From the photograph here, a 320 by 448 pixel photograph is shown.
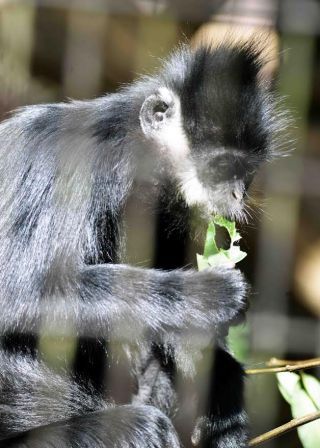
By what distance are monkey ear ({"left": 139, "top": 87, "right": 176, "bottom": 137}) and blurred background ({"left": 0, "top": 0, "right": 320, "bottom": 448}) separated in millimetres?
318

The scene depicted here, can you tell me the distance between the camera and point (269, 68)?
1.90 metres

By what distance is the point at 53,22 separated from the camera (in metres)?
2.46

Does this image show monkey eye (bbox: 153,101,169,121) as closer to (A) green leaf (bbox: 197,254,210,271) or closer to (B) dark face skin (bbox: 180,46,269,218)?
(B) dark face skin (bbox: 180,46,269,218)

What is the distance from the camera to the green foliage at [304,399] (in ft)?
5.51

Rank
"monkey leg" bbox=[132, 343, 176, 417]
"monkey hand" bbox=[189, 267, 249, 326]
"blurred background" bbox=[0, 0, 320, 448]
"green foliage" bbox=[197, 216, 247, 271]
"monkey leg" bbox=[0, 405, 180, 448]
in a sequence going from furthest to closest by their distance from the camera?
"blurred background" bbox=[0, 0, 320, 448], "monkey leg" bbox=[132, 343, 176, 417], "green foliage" bbox=[197, 216, 247, 271], "monkey hand" bbox=[189, 267, 249, 326], "monkey leg" bbox=[0, 405, 180, 448]

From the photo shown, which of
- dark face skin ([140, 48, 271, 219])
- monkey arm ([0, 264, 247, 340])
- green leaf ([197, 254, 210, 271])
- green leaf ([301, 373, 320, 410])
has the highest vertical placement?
dark face skin ([140, 48, 271, 219])

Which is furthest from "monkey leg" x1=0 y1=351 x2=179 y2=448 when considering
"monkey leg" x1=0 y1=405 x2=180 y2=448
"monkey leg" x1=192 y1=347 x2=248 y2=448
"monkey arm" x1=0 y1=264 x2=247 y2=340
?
"monkey leg" x1=192 y1=347 x2=248 y2=448

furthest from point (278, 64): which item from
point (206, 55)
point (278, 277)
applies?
point (278, 277)

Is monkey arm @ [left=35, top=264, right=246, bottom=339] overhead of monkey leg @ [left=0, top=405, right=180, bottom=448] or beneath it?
overhead

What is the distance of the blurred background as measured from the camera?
2.09 meters

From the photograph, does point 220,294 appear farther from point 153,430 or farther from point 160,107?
point 160,107

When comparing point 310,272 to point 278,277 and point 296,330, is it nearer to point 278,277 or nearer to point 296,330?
point 278,277

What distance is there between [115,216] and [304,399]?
552 mm

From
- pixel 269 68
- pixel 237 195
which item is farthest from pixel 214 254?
pixel 269 68
